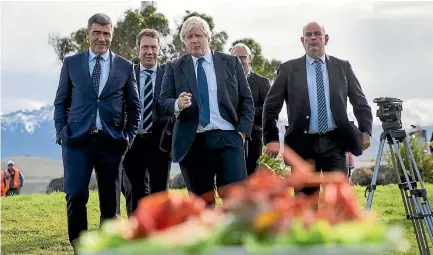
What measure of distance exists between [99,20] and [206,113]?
137 centimetres

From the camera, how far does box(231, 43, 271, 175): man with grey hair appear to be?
10.1m

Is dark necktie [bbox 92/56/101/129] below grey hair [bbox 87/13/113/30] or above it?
below

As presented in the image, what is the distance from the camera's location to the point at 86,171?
6.98 metres

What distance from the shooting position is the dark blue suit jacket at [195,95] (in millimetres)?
6660

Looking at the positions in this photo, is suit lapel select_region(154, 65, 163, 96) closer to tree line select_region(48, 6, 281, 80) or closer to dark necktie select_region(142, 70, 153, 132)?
dark necktie select_region(142, 70, 153, 132)

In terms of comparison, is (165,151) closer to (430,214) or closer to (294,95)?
(294,95)

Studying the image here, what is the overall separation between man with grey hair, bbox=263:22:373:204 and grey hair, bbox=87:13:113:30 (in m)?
1.71

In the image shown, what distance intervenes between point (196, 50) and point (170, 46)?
4099 cm

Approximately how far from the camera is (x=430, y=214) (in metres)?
8.12

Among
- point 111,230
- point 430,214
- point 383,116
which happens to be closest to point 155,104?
point 383,116

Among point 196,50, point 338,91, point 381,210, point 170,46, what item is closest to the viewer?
point 196,50

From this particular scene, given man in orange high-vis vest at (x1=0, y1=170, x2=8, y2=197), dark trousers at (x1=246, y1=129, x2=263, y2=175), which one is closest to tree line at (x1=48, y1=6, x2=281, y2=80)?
man in orange high-vis vest at (x1=0, y1=170, x2=8, y2=197)

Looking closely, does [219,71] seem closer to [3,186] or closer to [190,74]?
[190,74]

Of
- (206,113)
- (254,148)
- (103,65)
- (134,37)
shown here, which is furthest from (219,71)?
(134,37)
